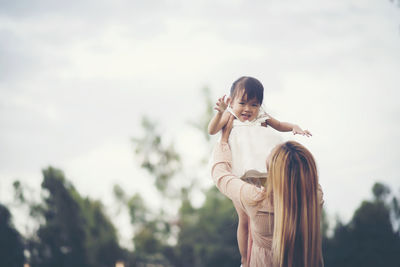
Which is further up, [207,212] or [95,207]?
[95,207]

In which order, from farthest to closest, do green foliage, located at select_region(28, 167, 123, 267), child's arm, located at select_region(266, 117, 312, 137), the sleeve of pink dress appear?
green foliage, located at select_region(28, 167, 123, 267) → child's arm, located at select_region(266, 117, 312, 137) → the sleeve of pink dress

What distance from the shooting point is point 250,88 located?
3062 millimetres

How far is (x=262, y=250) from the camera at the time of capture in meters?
2.30

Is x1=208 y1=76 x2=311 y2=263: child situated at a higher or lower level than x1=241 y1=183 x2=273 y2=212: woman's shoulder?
higher

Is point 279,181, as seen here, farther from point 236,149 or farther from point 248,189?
point 236,149

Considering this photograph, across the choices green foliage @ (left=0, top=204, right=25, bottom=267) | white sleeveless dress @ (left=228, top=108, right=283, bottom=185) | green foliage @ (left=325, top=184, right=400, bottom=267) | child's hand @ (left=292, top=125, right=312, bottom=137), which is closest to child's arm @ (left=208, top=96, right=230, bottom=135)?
white sleeveless dress @ (left=228, top=108, right=283, bottom=185)

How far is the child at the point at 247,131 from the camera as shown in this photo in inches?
102

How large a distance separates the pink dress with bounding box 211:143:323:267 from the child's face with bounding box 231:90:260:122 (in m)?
0.68

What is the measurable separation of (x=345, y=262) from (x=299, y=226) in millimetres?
26431

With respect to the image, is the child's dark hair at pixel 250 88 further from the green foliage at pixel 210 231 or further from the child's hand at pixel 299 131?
the green foliage at pixel 210 231

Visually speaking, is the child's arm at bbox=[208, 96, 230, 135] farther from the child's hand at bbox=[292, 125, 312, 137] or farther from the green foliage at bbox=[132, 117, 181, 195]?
the green foliage at bbox=[132, 117, 181, 195]

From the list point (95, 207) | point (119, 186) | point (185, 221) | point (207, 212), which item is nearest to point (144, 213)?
point (185, 221)

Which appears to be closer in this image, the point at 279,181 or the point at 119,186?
the point at 279,181

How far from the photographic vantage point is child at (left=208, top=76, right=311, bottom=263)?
102 inches
